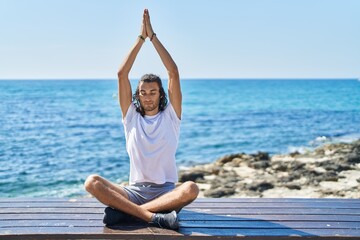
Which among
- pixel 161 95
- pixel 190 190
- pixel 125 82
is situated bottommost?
pixel 190 190

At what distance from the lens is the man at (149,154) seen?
5.25 metres

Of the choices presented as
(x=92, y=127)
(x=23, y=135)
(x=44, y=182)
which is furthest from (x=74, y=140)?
(x=44, y=182)

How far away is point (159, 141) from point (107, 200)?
2.68 feet

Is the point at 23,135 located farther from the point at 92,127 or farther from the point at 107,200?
the point at 107,200

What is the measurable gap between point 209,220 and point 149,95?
4.72 ft

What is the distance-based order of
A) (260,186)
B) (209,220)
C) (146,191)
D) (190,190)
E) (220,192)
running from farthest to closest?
(260,186), (220,192), (146,191), (209,220), (190,190)

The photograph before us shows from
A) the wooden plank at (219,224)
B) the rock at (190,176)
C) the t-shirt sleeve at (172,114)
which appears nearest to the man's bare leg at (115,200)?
the wooden plank at (219,224)

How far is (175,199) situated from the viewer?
5293mm

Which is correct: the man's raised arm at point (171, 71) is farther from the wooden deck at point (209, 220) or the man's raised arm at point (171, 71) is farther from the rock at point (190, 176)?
the rock at point (190, 176)

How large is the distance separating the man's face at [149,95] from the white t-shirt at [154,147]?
14cm

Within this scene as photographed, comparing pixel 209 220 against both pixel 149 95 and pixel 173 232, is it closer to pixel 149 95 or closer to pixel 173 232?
pixel 173 232

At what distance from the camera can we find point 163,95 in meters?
5.88

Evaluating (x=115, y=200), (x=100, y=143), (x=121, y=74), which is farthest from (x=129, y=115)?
(x=100, y=143)

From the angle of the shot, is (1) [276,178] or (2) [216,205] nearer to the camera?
(2) [216,205]
